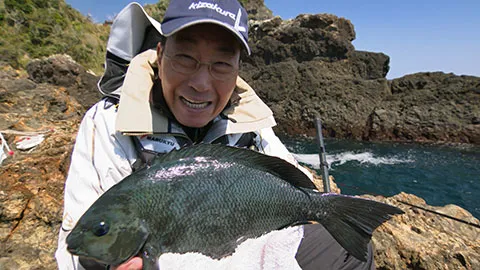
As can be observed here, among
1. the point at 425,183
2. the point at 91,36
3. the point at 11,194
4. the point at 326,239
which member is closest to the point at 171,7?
the point at 326,239

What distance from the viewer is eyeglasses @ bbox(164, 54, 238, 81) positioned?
146 centimetres

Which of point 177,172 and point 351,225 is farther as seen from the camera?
point 351,225

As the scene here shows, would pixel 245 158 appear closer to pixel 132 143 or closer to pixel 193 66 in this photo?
pixel 193 66

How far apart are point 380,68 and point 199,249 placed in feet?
74.0

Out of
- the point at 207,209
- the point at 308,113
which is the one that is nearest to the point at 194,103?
the point at 207,209

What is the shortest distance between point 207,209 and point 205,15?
1019mm

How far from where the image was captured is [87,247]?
39.4 inches

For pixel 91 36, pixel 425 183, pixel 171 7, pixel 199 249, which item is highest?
pixel 91 36

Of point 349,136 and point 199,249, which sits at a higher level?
point 199,249

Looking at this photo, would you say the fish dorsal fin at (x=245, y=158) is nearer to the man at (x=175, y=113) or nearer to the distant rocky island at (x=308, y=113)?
the man at (x=175, y=113)

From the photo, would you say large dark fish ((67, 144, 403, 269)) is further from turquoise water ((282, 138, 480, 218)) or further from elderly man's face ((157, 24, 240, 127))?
turquoise water ((282, 138, 480, 218))

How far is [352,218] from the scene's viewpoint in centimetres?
136

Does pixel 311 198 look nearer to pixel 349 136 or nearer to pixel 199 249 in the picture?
pixel 199 249

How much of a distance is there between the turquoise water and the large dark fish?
6.07 m
